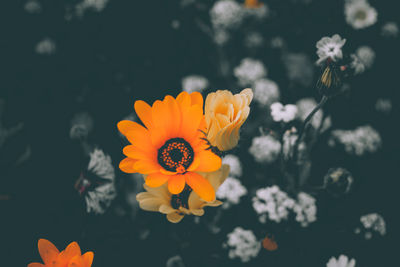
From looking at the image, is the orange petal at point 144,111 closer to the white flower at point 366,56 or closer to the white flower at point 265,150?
the white flower at point 265,150

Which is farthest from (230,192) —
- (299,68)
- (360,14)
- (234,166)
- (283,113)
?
(360,14)

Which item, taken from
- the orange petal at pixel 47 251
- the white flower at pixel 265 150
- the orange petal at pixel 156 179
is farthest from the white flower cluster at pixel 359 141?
the orange petal at pixel 47 251

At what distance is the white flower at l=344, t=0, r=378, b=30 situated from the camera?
83 cm

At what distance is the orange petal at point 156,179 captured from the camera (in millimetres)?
372

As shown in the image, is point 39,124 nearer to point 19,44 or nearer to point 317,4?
point 19,44

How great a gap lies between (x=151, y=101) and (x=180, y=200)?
398mm

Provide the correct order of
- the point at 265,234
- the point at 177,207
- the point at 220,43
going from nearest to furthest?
the point at 177,207 → the point at 265,234 → the point at 220,43

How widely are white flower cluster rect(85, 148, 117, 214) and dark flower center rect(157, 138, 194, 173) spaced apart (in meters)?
0.20

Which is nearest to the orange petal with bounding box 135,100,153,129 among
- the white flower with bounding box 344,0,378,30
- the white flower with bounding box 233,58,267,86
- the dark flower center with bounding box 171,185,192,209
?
the dark flower center with bounding box 171,185,192,209

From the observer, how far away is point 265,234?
605 millimetres

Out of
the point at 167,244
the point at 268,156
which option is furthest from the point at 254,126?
the point at 167,244

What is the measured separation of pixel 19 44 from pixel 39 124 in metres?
0.26

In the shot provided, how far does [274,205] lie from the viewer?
1.88 ft

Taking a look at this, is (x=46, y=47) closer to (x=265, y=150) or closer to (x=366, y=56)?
(x=265, y=150)
